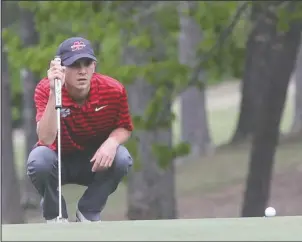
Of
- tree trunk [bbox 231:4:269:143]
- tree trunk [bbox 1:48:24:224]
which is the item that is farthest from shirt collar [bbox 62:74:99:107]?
tree trunk [bbox 1:48:24:224]

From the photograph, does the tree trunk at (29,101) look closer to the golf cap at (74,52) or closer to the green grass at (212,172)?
the green grass at (212,172)

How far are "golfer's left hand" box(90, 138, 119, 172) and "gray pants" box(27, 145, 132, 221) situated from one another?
13 cm

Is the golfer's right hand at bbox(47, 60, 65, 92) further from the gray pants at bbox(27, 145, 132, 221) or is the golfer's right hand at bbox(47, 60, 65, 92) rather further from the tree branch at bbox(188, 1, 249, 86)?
the tree branch at bbox(188, 1, 249, 86)

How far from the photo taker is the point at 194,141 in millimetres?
34969

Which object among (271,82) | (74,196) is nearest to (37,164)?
(271,82)

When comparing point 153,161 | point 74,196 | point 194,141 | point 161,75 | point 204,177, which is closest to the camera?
point 161,75

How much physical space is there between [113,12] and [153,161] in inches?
136

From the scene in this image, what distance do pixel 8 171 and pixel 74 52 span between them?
13390 millimetres

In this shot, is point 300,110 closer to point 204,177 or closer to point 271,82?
point 204,177

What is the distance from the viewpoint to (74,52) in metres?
8.19

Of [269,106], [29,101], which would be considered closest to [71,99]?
[269,106]

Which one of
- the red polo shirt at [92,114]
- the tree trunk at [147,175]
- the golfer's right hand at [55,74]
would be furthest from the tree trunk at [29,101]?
the golfer's right hand at [55,74]

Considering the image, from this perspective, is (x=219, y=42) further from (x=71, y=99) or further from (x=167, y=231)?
(x=167, y=231)

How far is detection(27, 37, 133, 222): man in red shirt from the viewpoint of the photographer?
320 inches
